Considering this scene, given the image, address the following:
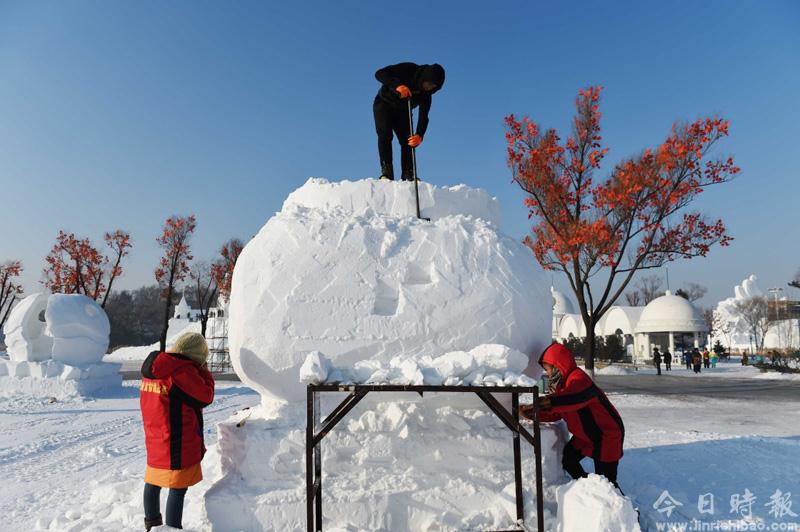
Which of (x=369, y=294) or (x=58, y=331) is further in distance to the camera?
(x=58, y=331)

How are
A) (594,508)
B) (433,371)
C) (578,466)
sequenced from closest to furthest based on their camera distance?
(594,508) < (433,371) < (578,466)

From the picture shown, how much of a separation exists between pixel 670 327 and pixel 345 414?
32.9 metres

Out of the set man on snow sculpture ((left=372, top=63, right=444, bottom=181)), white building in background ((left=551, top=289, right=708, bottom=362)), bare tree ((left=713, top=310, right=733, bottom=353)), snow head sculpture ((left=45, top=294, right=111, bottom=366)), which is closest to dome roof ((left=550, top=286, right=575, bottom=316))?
white building in background ((left=551, top=289, right=708, bottom=362))

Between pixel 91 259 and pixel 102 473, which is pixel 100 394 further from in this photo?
pixel 91 259

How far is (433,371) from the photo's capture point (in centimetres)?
303

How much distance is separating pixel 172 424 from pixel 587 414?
2.66 meters

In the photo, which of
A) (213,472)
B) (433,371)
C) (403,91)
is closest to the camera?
(433,371)

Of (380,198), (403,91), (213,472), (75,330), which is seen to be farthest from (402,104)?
(75,330)

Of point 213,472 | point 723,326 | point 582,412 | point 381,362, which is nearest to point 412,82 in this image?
point 381,362

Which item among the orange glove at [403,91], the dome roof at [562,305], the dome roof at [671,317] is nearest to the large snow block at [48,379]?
the orange glove at [403,91]

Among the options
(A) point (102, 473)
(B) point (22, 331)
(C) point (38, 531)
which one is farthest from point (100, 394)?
(C) point (38, 531)

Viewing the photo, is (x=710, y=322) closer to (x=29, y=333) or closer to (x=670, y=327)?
(x=670, y=327)

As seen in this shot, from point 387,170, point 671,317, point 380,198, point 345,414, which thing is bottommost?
point 345,414

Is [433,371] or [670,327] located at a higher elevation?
[433,371]
